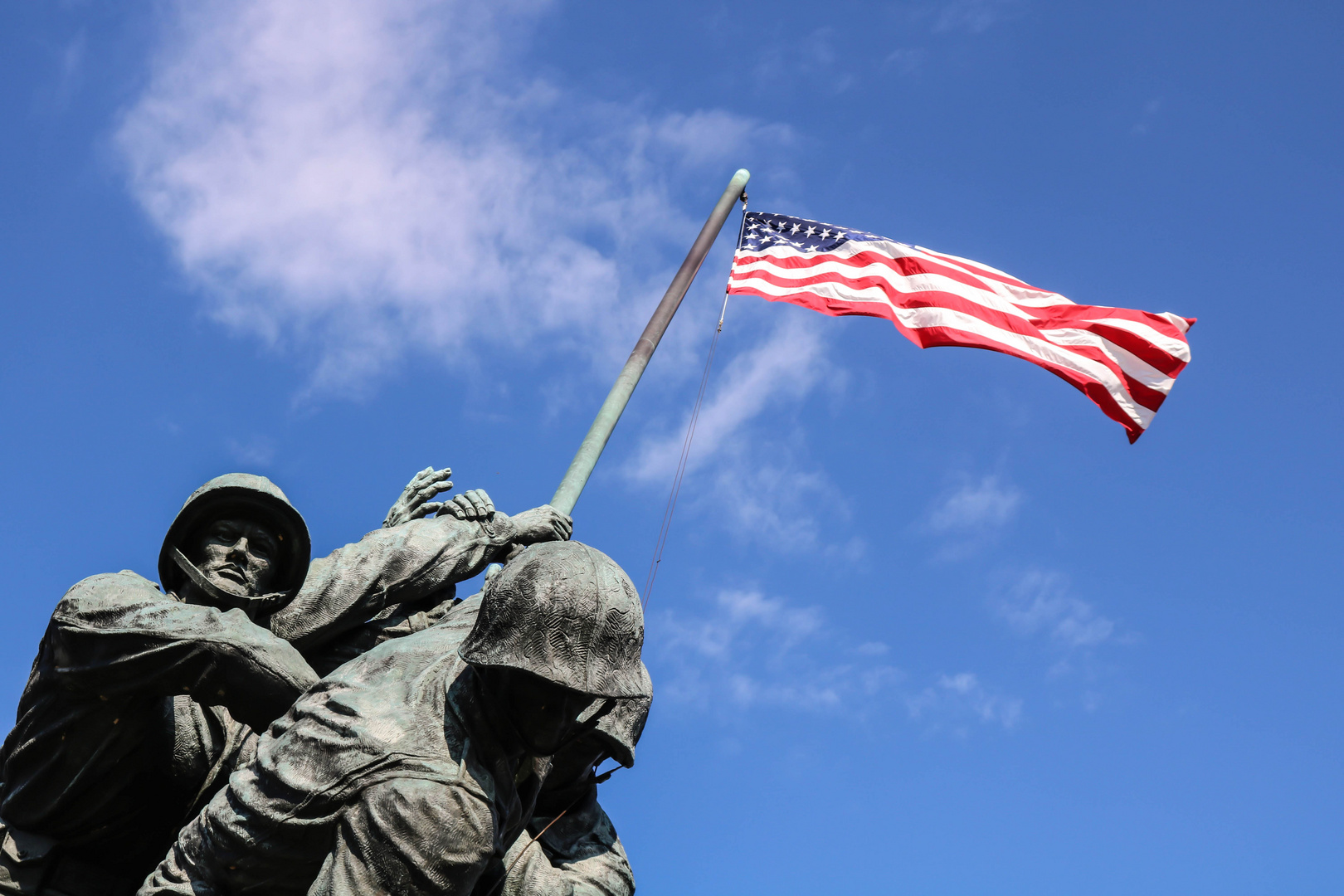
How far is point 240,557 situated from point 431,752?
1.90 meters

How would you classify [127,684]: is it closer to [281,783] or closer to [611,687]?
[281,783]

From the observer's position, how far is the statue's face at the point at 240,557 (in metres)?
5.86

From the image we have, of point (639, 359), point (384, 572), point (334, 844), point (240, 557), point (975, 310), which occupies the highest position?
point (975, 310)

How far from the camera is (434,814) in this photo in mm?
4332

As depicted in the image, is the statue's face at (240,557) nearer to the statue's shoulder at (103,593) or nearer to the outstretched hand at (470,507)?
the statue's shoulder at (103,593)

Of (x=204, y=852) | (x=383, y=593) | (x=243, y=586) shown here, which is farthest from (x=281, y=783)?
(x=383, y=593)

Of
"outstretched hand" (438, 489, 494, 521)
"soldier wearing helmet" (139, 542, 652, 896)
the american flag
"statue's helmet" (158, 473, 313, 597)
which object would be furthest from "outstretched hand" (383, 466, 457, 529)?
the american flag

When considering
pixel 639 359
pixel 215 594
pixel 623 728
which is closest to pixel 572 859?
pixel 623 728

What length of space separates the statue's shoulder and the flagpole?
289cm

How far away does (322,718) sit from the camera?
15.3 ft

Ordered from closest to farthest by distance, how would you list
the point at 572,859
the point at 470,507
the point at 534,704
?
the point at 534,704 → the point at 572,859 → the point at 470,507

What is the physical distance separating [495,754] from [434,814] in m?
0.38

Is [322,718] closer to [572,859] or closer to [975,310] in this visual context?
[572,859]

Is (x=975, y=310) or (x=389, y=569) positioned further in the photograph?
(x=975, y=310)
